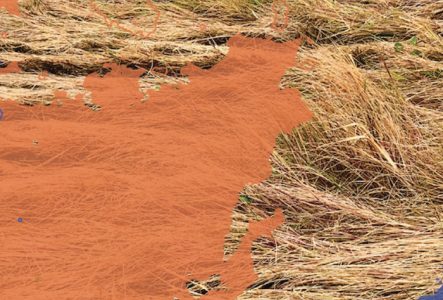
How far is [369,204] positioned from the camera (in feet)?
10.8

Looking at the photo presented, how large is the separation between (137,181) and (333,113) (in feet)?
3.89

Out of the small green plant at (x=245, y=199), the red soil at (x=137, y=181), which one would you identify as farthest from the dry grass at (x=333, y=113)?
the red soil at (x=137, y=181)

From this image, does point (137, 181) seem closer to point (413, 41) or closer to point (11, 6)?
point (413, 41)

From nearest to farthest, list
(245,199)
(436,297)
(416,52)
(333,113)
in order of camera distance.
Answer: (436,297), (245,199), (333,113), (416,52)

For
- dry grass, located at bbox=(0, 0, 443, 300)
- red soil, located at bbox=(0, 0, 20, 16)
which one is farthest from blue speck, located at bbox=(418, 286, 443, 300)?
red soil, located at bbox=(0, 0, 20, 16)

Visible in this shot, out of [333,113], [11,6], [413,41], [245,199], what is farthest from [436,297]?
[11,6]

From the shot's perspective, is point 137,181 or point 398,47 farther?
point 398,47

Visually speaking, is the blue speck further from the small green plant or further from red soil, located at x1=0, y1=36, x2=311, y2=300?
the small green plant

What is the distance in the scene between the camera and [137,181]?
3.32 m

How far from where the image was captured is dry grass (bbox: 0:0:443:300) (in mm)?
2936

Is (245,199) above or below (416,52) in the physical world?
below

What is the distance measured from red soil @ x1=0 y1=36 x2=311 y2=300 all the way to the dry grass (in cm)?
12

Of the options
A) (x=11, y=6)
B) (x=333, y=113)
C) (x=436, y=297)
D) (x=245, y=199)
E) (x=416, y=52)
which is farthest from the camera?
(x=11, y=6)

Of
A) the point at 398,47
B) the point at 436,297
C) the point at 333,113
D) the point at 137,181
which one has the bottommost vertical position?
the point at 137,181
